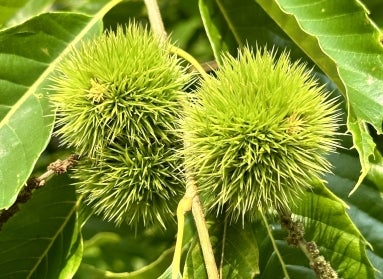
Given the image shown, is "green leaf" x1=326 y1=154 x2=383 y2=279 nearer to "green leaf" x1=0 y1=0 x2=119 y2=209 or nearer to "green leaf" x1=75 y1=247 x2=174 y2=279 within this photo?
"green leaf" x1=75 y1=247 x2=174 y2=279

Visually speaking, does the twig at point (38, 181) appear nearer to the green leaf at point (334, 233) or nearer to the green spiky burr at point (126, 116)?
the green spiky burr at point (126, 116)

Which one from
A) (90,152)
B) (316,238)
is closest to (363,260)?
(316,238)

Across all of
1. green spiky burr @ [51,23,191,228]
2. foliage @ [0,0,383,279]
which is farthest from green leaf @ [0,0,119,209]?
green spiky burr @ [51,23,191,228]

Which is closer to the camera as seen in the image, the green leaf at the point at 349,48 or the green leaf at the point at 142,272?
the green leaf at the point at 349,48

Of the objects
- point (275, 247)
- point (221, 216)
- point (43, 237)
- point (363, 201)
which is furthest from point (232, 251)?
point (43, 237)

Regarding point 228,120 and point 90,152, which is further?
point 90,152

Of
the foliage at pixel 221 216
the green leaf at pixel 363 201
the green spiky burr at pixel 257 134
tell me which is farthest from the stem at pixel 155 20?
the green leaf at pixel 363 201

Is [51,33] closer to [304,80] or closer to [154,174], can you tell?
[154,174]
